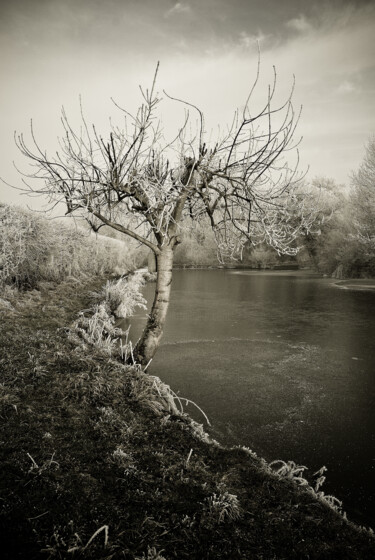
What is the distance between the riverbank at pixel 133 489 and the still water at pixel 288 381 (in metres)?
0.94

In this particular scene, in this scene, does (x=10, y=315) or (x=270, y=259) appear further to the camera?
(x=270, y=259)

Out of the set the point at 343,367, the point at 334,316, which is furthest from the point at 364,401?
the point at 334,316

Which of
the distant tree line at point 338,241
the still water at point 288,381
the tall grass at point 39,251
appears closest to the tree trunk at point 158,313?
the still water at point 288,381

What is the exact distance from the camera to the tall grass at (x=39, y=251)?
1073 cm

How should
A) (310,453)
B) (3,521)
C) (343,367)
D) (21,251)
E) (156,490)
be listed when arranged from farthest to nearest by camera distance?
(21,251)
(343,367)
(310,453)
(156,490)
(3,521)

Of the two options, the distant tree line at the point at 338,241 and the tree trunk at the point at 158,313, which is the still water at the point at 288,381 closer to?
the tree trunk at the point at 158,313

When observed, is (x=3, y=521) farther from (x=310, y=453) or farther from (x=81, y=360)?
(x=310, y=453)

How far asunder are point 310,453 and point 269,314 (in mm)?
7724

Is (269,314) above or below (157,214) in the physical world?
below

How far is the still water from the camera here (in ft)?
12.4

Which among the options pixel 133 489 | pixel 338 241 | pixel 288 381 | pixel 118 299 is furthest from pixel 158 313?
pixel 338 241

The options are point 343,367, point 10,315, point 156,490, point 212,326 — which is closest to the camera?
point 156,490

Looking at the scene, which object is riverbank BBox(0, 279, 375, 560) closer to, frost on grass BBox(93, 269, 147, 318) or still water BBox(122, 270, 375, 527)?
still water BBox(122, 270, 375, 527)

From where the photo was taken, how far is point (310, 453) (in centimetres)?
381
